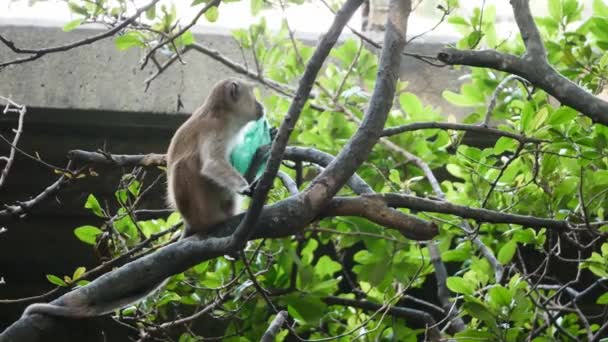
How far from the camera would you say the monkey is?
2537mm

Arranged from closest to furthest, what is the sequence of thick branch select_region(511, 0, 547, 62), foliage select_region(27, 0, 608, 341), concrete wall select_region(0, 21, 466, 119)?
thick branch select_region(511, 0, 547, 62) < foliage select_region(27, 0, 608, 341) < concrete wall select_region(0, 21, 466, 119)

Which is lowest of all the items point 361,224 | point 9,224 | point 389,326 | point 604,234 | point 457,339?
point 9,224

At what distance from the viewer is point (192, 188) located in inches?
102

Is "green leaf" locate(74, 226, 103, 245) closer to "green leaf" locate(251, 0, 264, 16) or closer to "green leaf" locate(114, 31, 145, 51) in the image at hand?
"green leaf" locate(114, 31, 145, 51)

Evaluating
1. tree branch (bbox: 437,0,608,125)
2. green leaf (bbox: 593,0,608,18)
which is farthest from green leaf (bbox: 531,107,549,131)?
green leaf (bbox: 593,0,608,18)

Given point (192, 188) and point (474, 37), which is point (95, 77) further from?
point (474, 37)

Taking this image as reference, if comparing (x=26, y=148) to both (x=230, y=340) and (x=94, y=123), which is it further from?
(x=230, y=340)

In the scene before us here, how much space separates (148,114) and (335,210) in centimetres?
189

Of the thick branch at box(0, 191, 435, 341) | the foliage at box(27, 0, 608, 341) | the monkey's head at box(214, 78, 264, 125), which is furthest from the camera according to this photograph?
the monkey's head at box(214, 78, 264, 125)

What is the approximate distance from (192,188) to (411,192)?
838mm

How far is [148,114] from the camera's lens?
348 centimetres

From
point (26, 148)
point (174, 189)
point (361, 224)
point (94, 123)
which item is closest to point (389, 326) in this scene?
point (361, 224)

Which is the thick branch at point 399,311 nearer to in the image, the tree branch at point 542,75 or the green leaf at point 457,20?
the green leaf at point 457,20

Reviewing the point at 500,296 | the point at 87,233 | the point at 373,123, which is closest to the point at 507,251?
the point at 500,296
